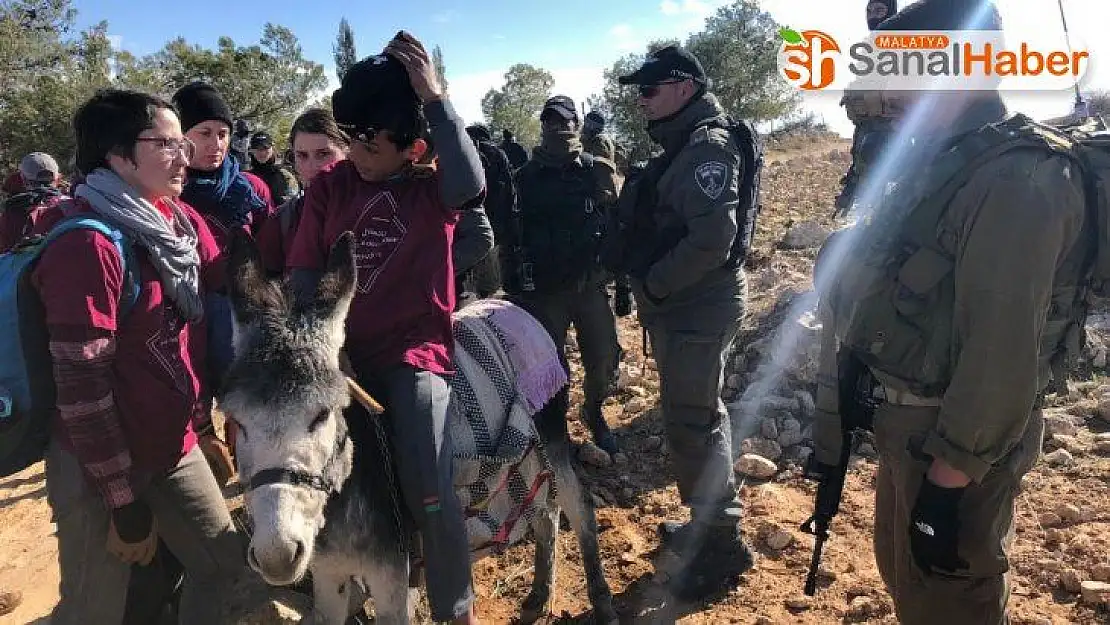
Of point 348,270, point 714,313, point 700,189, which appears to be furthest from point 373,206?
point 714,313

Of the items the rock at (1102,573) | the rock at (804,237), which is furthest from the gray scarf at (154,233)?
the rock at (804,237)

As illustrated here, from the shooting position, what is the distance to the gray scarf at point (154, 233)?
219 cm

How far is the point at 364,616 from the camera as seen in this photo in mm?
3529

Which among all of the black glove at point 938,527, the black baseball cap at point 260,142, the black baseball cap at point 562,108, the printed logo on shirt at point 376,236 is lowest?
the black glove at point 938,527

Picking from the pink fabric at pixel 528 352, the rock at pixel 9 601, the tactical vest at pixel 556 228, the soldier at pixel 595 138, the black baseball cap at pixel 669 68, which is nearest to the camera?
the pink fabric at pixel 528 352

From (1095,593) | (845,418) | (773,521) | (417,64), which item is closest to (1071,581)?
(1095,593)

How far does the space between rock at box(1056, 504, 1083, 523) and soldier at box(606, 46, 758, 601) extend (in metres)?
1.97

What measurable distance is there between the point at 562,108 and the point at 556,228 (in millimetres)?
982

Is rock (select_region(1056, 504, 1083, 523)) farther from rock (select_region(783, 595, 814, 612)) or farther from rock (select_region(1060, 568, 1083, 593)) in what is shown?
rock (select_region(783, 595, 814, 612))

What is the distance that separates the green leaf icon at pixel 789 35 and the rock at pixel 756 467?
5.56 meters

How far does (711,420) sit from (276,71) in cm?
3906

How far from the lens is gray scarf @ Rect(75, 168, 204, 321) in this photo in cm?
219

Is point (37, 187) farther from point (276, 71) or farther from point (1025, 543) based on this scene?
point (276, 71)

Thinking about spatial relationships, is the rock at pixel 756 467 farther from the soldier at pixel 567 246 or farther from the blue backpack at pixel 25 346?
the blue backpack at pixel 25 346
